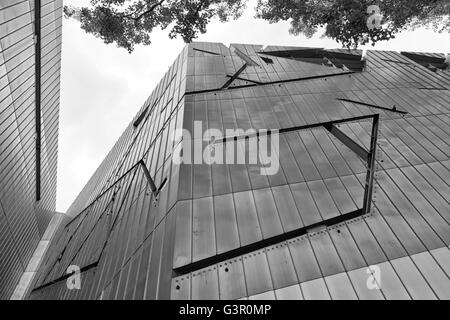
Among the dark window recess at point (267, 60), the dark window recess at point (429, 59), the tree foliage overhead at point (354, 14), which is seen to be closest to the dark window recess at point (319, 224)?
the tree foliage overhead at point (354, 14)

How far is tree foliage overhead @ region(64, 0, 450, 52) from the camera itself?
46.1ft

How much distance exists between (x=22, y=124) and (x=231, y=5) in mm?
15226

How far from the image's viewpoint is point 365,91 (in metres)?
13.6

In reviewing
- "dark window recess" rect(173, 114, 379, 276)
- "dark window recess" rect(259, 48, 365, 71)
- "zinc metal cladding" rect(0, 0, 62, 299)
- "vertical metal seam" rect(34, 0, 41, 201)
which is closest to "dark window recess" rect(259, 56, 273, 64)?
"dark window recess" rect(259, 48, 365, 71)

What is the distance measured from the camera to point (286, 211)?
24.0 ft

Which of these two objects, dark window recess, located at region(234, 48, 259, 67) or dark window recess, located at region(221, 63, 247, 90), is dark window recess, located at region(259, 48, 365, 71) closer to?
dark window recess, located at region(234, 48, 259, 67)

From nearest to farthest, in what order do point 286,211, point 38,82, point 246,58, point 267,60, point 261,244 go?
1. point 261,244
2. point 286,211
3. point 246,58
4. point 267,60
5. point 38,82

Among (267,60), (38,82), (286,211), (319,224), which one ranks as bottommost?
(319,224)

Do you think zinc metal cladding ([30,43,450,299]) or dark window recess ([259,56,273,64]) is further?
dark window recess ([259,56,273,64])

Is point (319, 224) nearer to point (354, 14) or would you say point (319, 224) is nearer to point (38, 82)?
point (354, 14)

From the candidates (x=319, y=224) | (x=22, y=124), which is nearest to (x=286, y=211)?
(x=319, y=224)

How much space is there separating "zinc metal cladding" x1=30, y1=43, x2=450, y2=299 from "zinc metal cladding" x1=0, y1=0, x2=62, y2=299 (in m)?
8.64

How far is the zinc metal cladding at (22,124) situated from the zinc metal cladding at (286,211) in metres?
8.64
